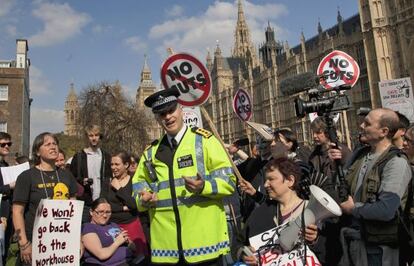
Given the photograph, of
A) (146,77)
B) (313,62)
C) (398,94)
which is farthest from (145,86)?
(398,94)

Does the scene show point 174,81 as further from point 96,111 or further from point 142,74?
point 142,74

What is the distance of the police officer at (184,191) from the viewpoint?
2.88 meters

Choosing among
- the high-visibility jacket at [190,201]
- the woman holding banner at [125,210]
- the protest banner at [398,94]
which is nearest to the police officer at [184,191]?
the high-visibility jacket at [190,201]

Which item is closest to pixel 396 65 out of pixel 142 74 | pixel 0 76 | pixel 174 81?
pixel 0 76

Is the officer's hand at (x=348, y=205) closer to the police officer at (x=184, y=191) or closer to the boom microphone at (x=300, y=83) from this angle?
the police officer at (x=184, y=191)

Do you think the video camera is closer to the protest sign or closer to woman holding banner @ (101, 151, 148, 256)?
woman holding banner @ (101, 151, 148, 256)

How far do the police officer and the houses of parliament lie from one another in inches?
231

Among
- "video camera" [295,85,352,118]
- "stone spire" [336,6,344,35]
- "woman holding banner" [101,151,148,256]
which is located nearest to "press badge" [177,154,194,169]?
"video camera" [295,85,352,118]

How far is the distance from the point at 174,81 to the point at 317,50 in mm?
52085

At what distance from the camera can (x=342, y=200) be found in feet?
10.1

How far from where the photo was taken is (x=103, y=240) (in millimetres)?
4391

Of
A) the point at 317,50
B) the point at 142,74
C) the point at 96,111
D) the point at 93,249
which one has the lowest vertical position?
the point at 93,249

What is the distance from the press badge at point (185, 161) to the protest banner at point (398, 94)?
32.7 feet

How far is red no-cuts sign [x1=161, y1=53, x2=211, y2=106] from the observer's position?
5047mm
